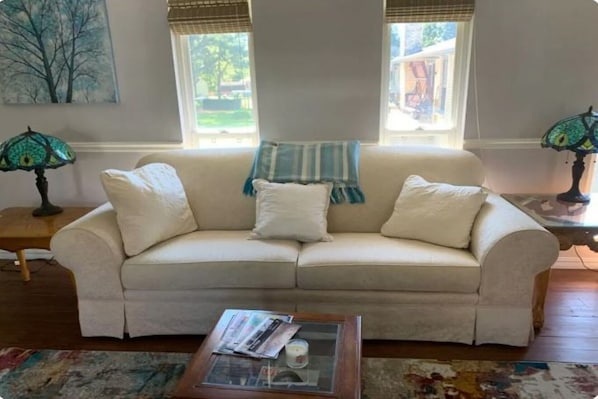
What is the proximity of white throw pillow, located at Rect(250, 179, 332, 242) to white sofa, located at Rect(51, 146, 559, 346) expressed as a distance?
0.07 m

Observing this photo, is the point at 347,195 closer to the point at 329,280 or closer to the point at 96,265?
the point at 329,280

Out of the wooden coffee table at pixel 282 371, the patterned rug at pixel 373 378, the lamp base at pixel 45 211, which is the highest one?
the lamp base at pixel 45 211

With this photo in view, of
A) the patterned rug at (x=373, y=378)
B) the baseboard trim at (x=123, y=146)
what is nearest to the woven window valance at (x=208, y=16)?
the baseboard trim at (x=123, y=146)

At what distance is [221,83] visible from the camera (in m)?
2.94

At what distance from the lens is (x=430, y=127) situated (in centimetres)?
291

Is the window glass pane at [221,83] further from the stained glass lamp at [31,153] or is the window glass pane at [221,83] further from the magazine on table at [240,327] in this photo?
the magazine on table at [240,327]

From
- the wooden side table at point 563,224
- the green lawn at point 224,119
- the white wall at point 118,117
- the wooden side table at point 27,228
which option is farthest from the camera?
the green lawn at point 224,119

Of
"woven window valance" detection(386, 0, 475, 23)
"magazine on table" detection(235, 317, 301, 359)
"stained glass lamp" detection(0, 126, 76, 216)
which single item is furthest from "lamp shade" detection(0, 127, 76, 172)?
"woven window valance" detection(386, 0, 475, 23)

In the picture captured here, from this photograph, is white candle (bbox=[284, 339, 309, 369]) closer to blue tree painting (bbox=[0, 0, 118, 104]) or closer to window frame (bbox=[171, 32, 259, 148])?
window frame (bbox=[171, 32, 259, 148])

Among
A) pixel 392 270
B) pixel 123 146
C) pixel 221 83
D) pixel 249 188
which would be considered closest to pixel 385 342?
pixel 392 270

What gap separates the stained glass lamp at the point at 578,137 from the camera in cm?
233

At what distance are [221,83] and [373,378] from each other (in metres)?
2.09

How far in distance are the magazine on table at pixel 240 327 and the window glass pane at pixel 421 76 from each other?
67.2 inches

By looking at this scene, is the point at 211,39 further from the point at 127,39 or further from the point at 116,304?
the point at 116,304
